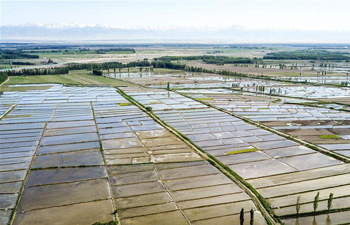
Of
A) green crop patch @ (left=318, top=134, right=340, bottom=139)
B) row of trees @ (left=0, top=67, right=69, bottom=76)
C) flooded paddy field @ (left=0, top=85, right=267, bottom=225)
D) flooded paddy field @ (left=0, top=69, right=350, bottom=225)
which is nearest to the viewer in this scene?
flooded paddy field @ (left=0, top=85, right=267, bottom=225)

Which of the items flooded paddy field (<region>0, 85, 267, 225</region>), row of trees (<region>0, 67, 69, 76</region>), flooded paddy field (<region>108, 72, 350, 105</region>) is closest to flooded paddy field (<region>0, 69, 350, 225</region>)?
flooded paddy field (<region>0, 85, 267, 225</region>)

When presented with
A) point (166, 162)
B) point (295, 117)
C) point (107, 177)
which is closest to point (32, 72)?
point (295, 117)

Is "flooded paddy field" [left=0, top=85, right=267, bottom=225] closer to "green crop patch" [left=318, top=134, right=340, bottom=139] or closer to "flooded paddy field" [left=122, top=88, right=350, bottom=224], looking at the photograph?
"flooded paddy field" [left=122, top=88, right=350, bottom=224]

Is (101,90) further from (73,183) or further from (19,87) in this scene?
(73,183)

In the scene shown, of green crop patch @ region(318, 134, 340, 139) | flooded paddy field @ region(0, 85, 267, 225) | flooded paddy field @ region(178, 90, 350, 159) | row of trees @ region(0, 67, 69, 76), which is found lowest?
flooded paddy field @ region(0, 85, 267, 225)

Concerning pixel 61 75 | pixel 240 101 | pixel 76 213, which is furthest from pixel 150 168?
pixel 61 75

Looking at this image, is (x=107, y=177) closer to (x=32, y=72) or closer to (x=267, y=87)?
(x=267, y=87)

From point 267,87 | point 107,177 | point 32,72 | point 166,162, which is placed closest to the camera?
point 107,177

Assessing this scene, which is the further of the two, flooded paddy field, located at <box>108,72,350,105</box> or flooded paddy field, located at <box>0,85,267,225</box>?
flooded paddy field, located at <box>108,72,350,105</box>
